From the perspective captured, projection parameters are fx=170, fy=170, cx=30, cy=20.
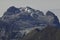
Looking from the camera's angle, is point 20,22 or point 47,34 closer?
point 47,34

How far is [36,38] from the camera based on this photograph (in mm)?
2795

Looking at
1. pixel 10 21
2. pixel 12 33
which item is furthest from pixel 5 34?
pixel 10 21

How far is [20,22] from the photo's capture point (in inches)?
223

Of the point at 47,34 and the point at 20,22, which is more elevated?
the point at 20,22

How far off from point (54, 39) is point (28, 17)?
366 centimetres

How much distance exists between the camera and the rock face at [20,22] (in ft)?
14.6

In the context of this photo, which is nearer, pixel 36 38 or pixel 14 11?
pixel 36 38

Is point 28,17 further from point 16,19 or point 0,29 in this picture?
point 0,29

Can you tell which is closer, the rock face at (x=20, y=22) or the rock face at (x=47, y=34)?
the rock face at (x=47, y=34)

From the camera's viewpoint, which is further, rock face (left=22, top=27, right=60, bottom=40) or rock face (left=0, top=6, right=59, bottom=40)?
rock face (left=0, top=6, right=59, bottom=40)

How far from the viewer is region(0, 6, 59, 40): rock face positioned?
4.45 meters

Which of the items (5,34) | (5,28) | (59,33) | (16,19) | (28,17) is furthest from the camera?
(28,17)

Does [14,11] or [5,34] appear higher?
[14,11]

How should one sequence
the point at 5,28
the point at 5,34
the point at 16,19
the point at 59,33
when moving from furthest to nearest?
the point at 16,19
the point at 5,28
the point at 5,34
the point at 59,33
